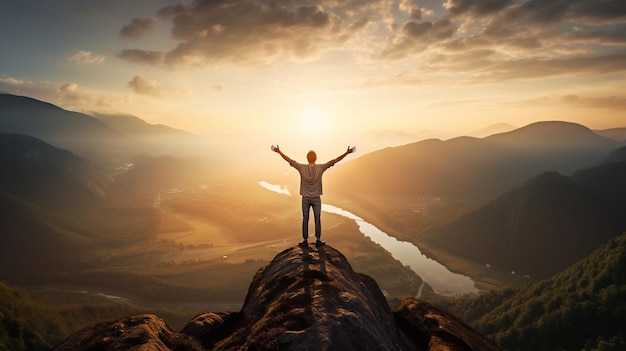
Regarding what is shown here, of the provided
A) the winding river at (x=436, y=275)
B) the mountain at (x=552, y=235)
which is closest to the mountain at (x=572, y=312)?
the winding river at (x=436, y=275)

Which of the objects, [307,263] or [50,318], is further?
[50,318]

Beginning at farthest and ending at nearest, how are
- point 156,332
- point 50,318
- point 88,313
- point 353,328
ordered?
point 88,313 < point 50,318 < point 156,332 < point 353,328

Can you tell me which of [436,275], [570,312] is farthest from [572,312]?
[436,275]

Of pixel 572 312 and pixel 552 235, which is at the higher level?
pixel 552 235

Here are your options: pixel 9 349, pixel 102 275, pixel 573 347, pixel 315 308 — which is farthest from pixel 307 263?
pixel 102 275

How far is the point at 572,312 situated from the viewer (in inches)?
3388

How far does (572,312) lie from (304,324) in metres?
106

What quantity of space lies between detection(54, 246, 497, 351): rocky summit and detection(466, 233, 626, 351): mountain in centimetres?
7866

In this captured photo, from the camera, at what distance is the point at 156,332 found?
43.4ft

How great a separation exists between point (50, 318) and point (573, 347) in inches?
6011

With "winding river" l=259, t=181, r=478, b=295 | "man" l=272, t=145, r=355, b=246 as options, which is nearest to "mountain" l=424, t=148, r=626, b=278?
"winding river" l=259, t=181, r=478, b=295

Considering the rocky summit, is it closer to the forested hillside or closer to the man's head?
the man's head

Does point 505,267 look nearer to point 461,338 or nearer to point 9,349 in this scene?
point 461,338

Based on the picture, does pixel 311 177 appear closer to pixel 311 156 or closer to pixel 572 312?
pixel 311 156
